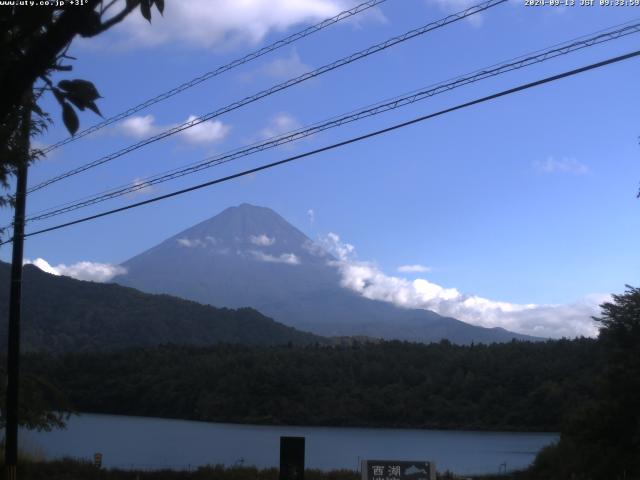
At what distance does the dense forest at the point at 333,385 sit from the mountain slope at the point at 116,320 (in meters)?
24.4


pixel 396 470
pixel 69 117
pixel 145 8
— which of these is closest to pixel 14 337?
pixel 396 470

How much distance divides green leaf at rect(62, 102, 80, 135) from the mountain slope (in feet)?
289

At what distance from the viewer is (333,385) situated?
70688 millimetres

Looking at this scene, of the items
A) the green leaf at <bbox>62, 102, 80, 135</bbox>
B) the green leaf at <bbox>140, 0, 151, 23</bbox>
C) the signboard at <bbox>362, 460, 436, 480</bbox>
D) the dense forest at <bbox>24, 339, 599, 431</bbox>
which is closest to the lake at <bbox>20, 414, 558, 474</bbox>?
the dense forest at <bbox>24, 339, 599, 431</bbox>

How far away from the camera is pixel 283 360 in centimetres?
7412

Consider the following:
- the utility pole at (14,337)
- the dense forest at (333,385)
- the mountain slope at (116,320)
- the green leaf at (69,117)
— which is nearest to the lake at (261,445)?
the dense forest at (333,385)

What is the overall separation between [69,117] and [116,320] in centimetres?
11057

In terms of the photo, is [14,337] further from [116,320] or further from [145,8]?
[116,320]

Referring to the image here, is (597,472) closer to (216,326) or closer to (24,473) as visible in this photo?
(24,473)

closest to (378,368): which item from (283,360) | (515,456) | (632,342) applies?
(283,360)

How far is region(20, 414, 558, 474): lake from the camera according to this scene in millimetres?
35625

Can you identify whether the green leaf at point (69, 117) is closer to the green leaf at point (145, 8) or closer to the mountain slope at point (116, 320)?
the green leaf at point (145, 8)

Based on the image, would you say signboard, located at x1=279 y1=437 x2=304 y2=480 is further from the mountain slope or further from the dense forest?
the mountain slope

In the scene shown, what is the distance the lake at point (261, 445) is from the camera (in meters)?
35.6
